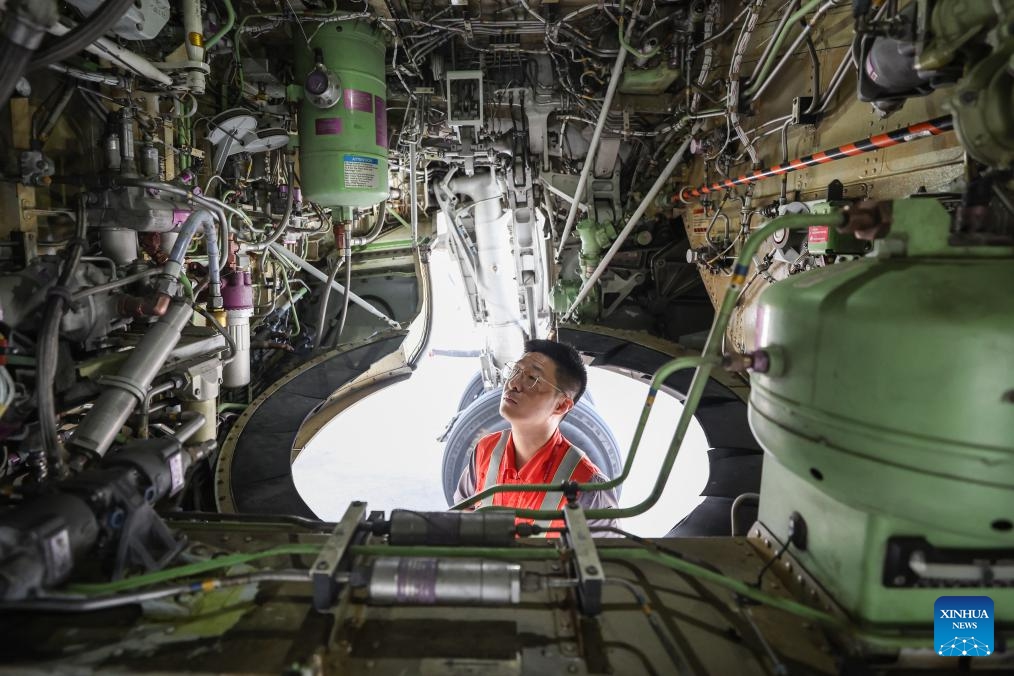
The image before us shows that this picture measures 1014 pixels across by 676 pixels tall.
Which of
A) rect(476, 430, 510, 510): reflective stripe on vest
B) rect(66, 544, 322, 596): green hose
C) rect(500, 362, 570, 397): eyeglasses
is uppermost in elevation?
rect(500, 362, 570, 397): eyeglasses

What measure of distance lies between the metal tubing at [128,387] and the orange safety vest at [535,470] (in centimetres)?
151

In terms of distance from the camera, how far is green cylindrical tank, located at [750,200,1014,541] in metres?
0.94

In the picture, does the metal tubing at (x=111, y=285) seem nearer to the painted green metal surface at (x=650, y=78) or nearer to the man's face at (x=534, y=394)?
the man's face at (x=534, y=394)

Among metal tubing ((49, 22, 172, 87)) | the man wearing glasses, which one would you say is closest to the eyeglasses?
the man wearing glasses

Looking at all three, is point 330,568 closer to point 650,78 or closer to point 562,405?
point 562,405

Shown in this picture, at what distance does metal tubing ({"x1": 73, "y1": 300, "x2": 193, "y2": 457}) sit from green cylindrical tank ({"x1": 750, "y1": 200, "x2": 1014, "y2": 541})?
1.75m

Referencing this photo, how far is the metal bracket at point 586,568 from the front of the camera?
1.09 metres

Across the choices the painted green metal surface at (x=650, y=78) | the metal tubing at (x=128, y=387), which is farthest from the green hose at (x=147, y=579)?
the painted green metal surface at (x=650, y=78)

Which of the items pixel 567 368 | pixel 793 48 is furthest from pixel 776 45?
pixel 567 368

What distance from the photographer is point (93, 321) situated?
1.89 metres

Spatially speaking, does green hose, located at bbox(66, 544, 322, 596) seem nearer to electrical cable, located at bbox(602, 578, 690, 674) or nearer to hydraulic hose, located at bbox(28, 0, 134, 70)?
electrical cable, located at bbox(602, 578, 690, 674)

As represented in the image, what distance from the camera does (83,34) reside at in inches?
52.1

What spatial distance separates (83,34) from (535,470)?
2.35 meters

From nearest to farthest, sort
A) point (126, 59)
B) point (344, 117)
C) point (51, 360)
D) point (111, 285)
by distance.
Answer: point (51, 360) < point (111, 285) < point (126, 59) < point (344, 117)
